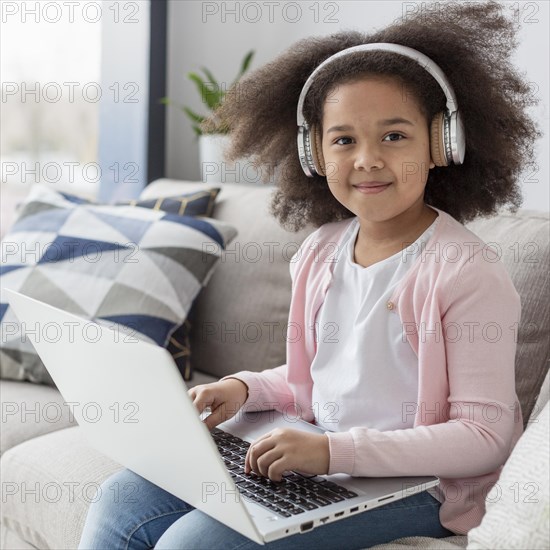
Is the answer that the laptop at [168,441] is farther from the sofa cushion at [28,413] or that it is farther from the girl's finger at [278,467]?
the sofa cushion at [28,413]

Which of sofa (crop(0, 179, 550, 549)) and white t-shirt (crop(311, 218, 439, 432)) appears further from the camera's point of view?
white t-shirt (crop(311, 218, 439, 432))

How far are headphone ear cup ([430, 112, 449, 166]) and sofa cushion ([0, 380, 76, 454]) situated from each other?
915 mm

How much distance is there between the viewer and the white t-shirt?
115 centimetres

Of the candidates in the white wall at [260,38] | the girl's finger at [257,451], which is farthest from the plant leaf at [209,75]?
the girl's finger at [257,451]

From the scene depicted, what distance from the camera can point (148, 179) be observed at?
111 inches

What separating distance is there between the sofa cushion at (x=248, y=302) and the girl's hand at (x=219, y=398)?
0.54 meters

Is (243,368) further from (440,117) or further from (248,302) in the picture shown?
(440,117)

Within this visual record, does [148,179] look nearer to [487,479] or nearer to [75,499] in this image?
[75,499]

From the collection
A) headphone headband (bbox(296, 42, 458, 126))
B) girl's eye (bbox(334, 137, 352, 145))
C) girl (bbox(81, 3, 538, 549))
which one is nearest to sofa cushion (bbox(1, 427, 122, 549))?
girl (bbox(81, 3, 538, 549))

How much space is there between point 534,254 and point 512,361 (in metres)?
0.33

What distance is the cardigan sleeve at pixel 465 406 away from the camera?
3.39 ft

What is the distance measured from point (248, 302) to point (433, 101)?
→ 31.1 inches

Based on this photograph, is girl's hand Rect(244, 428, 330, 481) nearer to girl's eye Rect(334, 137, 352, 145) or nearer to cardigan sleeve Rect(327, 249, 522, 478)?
cardigan sleeve Rect(327, 249, 522, 478)

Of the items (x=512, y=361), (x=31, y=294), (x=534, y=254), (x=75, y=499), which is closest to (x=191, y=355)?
(x=31, y=294)
